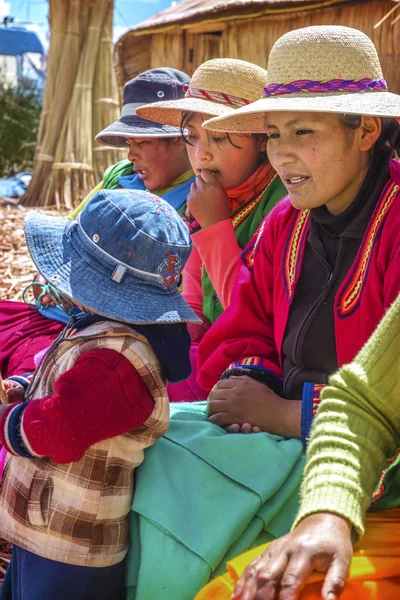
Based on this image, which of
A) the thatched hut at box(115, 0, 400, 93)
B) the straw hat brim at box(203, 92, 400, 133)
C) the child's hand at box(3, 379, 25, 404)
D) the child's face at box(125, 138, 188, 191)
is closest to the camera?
the straw hat brim at box(203, 92, 400, 133)

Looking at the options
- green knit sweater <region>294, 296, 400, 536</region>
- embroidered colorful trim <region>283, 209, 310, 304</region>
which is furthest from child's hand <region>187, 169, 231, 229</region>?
green knit sweater <region>294, 296, 400, 536</region>

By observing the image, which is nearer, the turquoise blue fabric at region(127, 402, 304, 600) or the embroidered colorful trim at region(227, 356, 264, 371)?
the turquoise blue fabric at region(127, 402, 304, 600)

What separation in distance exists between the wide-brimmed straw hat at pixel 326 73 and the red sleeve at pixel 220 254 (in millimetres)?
731

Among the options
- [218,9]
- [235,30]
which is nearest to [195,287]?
[218,9]

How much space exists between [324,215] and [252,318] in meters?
0.47

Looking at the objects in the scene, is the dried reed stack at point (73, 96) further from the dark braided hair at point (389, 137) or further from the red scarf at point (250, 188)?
the dark braided hair at point (389, 137)

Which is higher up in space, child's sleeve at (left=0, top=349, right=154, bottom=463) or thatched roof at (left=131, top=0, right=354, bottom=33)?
thatched roof at (left=131, top=0, right=354, bottom=33)

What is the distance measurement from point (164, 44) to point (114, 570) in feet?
18.6

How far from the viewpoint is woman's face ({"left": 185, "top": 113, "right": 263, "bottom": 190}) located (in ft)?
10.5

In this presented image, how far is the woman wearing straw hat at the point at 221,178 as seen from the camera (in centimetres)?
314

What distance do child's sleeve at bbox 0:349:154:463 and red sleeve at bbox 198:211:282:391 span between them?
0.66 meters

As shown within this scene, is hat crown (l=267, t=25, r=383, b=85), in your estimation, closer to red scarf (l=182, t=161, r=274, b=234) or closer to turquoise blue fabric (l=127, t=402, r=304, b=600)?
red scarf (l=182, t=161, r=274, b=234)

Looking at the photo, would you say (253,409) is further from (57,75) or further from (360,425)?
(57,75)

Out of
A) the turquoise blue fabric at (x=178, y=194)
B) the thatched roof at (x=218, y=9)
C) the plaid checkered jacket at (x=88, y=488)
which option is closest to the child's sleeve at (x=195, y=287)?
the turquoise blue fabric at (x=178, y=194)
